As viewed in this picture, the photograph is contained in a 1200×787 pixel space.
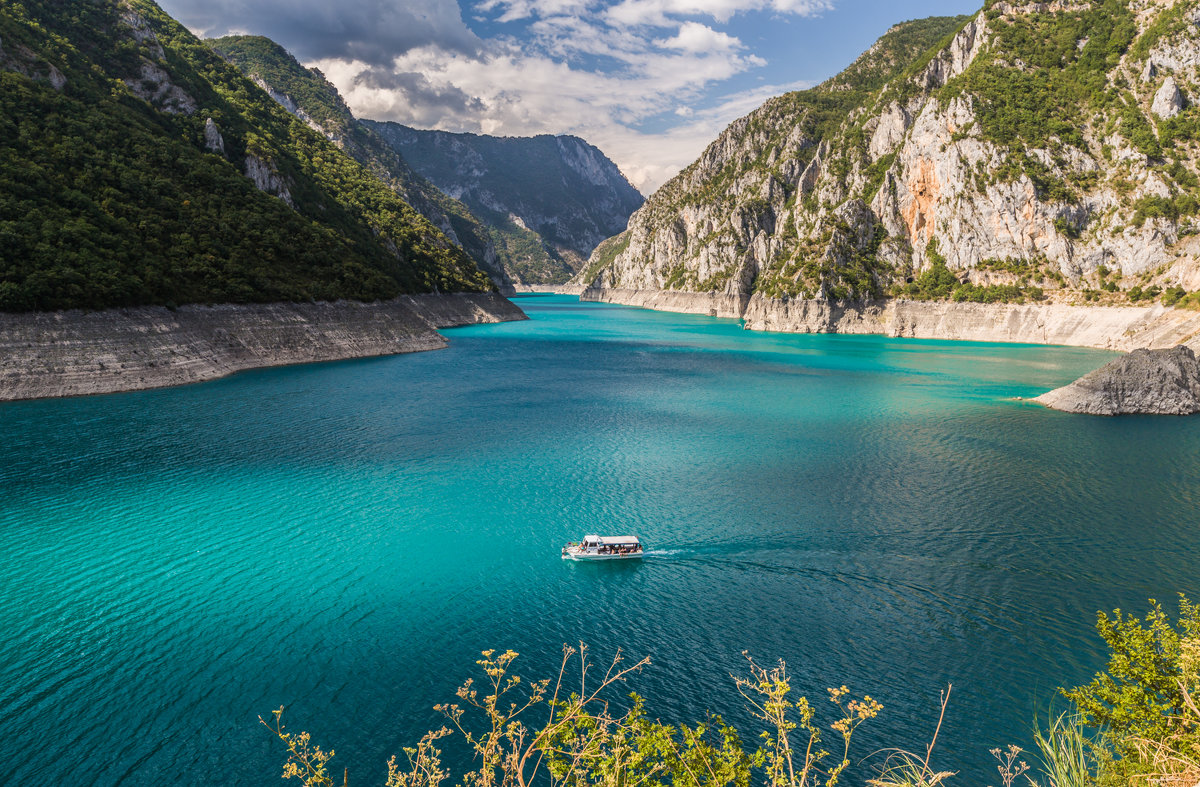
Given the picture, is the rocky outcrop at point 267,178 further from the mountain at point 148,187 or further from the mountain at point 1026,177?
the mountain at point 1026,177

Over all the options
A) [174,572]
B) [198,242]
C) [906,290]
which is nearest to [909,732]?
[174,572]

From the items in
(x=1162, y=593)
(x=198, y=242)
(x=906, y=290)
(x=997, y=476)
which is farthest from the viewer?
(x=906, y=290)

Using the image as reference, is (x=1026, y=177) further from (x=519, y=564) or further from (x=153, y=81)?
(x=153, y=81)

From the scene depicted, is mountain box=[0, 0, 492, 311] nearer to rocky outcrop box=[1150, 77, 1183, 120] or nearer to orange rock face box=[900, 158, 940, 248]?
orange rock face box=[900, 158, 940, 248]

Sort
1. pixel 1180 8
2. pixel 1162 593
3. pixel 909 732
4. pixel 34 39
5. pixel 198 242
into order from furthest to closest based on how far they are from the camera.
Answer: pixel 1180 8, pixel 34 39, pixel 198 242, pixel 1162 593, pixel 909 732

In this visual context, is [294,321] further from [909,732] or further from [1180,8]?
[1180,8]

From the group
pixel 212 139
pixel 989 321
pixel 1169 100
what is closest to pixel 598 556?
pixel 212 139

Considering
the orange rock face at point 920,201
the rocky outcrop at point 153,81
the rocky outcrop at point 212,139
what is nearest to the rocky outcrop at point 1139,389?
the orange rock face at point 920,201
